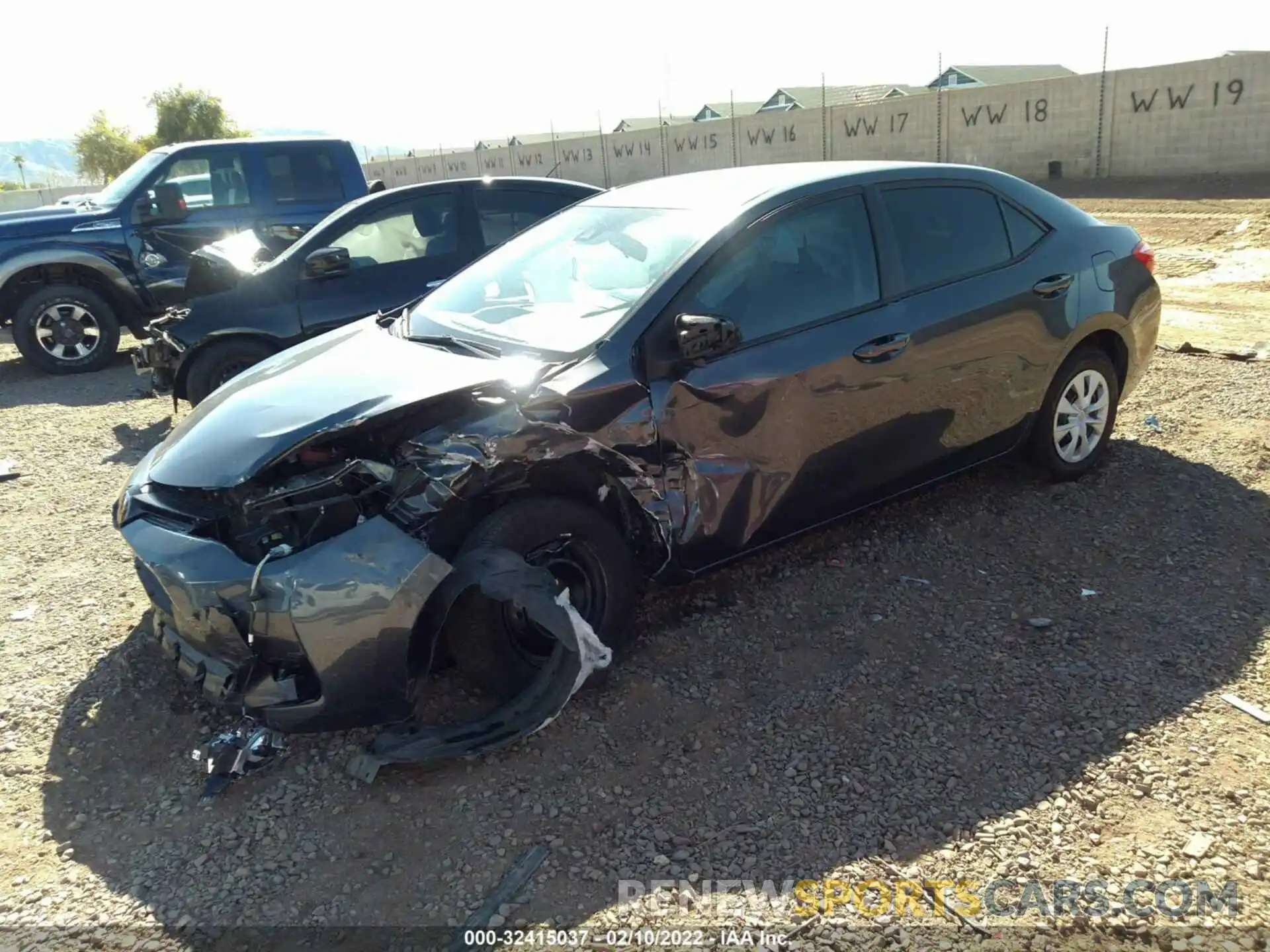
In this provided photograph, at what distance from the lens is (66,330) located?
9.18m

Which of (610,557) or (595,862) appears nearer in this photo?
(595,862)

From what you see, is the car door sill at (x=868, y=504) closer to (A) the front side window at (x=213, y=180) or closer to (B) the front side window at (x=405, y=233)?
(B) the front side window at (x=405, y=233)

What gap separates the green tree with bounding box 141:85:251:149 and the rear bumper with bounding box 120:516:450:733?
49.3 meters

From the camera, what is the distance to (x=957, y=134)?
82.6 feet

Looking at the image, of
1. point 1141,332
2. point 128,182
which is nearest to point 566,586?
point 1141,332

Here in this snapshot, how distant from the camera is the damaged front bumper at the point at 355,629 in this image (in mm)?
2809

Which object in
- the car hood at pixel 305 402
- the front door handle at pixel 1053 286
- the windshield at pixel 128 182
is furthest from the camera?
the windshield at pixel 128 182

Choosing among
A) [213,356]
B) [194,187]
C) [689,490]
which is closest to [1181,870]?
[689,490]

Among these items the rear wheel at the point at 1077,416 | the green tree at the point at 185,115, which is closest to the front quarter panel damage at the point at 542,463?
the rear wheel at the point at 1077,416

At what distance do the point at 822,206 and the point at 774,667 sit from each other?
1933 mm

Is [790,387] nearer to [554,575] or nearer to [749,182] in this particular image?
[749,182]

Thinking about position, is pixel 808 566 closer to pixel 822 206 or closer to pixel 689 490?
pixel 689 490

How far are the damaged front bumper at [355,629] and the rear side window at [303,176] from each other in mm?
A: 7425

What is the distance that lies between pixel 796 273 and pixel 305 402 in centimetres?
199
